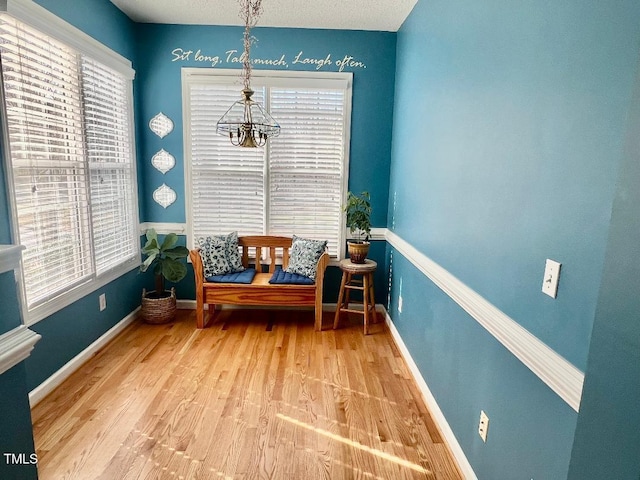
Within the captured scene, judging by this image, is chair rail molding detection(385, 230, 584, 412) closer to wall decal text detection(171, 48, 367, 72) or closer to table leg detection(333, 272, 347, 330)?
table leg detection(333, 272, 347, 330)

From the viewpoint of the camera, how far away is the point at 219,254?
140 inches

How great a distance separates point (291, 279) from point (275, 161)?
46.5 inches

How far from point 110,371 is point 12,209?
4.23 ft

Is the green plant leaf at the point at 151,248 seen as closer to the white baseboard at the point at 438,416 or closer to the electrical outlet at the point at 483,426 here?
the white baseboard at the point at 438,416

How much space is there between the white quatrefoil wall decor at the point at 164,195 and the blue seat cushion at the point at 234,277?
93 cm

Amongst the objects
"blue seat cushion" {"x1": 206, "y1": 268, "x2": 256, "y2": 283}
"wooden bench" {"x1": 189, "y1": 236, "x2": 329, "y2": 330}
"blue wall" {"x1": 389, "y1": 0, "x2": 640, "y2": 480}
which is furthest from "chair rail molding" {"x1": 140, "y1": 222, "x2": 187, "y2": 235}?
"blue wall" {"x1": 389, "y1": 0, "x2": 640, "y2": 480}

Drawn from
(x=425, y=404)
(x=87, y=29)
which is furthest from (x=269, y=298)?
(x=87, y=29)

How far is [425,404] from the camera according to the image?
2391 millimetres

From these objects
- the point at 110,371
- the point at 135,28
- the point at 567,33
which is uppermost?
the point at 135,28

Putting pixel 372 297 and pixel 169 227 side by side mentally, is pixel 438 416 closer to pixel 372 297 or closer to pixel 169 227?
pixel 372 297

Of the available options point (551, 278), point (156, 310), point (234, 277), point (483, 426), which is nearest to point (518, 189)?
point (551, 278)

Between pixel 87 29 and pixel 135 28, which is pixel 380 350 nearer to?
pixel 87 29

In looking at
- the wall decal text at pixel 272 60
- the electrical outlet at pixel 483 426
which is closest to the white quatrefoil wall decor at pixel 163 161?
the wall decal text at pixel 272 60

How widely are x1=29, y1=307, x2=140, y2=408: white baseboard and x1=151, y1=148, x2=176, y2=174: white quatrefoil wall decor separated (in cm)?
142
